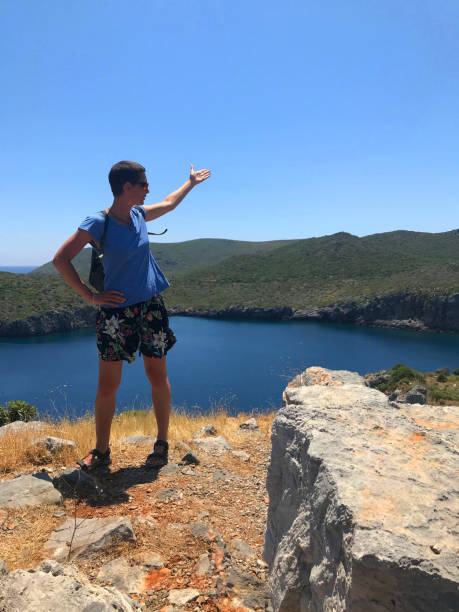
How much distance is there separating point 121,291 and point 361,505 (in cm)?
230

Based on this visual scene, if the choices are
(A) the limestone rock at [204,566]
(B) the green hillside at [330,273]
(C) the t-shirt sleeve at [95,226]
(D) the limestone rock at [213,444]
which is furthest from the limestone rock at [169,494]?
(B) the green hillside at [330,273]

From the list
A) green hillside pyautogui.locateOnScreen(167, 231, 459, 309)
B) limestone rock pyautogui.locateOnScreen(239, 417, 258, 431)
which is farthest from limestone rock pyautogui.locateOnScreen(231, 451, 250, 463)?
green hillside pyautogui.locateOnScreen(167, 231, 459, 309)

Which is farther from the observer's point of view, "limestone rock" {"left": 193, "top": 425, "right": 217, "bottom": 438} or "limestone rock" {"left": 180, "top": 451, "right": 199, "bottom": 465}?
"limestone rock" {"left": 193, "top": 425, "right": 217, "bottom": 438}

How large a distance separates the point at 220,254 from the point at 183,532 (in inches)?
5838

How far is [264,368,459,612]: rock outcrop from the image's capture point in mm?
1190

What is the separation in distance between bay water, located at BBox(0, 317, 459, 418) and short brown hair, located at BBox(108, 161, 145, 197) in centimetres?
2203

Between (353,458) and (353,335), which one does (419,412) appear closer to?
(353,458)

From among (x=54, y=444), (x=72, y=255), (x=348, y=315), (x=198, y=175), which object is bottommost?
(x=348, y=315)

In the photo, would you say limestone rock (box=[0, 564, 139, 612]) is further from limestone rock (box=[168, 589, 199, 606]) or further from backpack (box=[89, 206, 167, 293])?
backpack (box=[89, 206, 167, 293])

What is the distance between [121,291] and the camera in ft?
10.3

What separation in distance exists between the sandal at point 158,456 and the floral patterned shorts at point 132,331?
885 millimetres

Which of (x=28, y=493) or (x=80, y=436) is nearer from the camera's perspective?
(x=28, y=493)

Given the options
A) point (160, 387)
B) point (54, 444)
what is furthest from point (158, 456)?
point (54, 444)

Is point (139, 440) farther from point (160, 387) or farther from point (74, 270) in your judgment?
point (74, 270)
